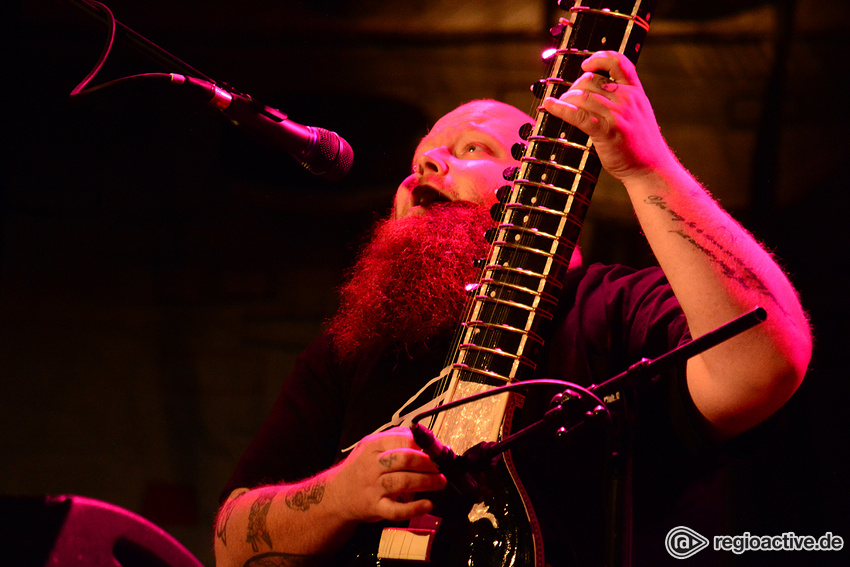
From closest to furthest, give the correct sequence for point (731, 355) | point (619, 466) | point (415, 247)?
point (619, 466) → point (731, 355) → point (415, 247)

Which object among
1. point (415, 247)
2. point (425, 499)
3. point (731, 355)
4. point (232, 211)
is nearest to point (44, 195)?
point (232, 211)

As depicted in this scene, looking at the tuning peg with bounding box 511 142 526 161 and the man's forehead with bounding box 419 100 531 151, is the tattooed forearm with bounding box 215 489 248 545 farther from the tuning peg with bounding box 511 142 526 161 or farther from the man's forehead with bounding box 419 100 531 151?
the man's forehead with bounding box 419 100 531 151

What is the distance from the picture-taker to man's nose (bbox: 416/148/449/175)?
5.99 ft

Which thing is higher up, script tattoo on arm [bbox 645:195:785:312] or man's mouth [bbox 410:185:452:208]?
man's mouth [bbox 410:185:452:208]

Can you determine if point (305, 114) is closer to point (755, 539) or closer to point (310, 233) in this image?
point (310, 233)

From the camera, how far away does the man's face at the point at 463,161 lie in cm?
180

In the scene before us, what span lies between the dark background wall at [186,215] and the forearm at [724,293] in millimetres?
1295

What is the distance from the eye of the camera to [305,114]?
2752 millimetres

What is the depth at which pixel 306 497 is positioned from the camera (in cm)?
131

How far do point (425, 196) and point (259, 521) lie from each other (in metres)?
0.91

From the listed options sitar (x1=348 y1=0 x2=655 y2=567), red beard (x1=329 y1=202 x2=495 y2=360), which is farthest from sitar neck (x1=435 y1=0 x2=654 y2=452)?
red beard (x1=329 y1=202 x2=495 y2=360)

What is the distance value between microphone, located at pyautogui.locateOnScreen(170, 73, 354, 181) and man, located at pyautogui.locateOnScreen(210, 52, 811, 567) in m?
0.46

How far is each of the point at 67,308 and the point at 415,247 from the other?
180 centimetres

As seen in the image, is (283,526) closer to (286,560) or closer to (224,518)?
(286,560)
